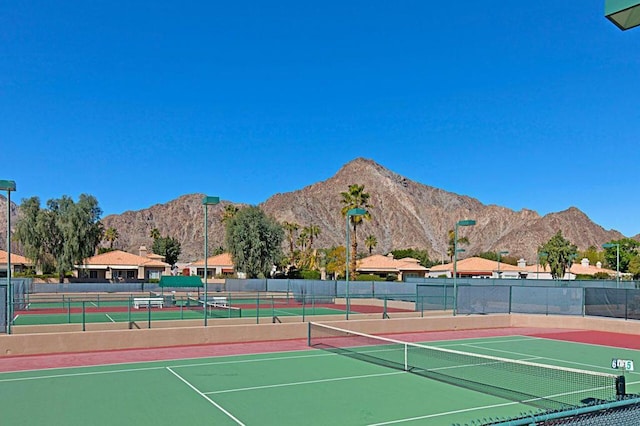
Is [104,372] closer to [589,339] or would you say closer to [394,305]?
[589,339]

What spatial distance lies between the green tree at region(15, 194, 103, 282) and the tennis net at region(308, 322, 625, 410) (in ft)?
166

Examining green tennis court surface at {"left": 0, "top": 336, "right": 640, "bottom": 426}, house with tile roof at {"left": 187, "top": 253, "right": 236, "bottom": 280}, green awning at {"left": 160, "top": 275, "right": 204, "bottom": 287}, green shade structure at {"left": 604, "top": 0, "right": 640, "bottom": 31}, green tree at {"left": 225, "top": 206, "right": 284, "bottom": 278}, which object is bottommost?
house with tile roof at {"left": 187, "top": 253, "right": 236, "bottom": 280}

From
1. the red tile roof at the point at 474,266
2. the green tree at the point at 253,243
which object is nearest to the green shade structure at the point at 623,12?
the red tile roof at the point at 474,266

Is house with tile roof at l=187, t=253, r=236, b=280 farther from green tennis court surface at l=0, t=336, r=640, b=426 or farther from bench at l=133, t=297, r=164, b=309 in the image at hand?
green tennis court surface at l=0, t=336, r=640, b=426

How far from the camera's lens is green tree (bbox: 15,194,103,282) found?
64.8m

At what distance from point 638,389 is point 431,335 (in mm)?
11863

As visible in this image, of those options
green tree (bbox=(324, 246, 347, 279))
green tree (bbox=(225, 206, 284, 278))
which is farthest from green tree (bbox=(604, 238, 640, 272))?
green tree (bbox=(225, 206, 284, 278))

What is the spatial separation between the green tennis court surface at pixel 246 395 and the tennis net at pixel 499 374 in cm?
56

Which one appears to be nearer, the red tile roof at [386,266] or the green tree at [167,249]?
the red tile roof at [386,266]

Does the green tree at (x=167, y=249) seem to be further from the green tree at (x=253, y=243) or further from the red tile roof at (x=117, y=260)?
the green tree at (x=253, y=243)

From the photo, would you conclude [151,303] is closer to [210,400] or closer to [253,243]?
[210,400]

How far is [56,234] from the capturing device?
2598 inches

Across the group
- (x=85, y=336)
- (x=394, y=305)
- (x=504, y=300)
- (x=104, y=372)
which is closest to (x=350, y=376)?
(x=104, y=372)

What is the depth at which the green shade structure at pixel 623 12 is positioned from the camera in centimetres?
418
